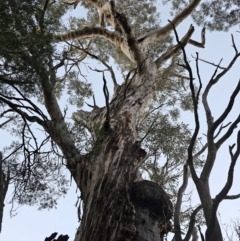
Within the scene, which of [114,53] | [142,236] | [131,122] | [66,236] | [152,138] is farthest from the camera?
[114,53]

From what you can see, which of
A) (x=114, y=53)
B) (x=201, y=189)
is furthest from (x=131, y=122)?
(x=114, y=53)

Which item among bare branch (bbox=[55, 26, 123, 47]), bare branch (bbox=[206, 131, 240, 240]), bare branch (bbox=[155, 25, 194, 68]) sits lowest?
bare branch (bbox=[206, 131, 240, 240])

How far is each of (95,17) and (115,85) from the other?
14.5 feet

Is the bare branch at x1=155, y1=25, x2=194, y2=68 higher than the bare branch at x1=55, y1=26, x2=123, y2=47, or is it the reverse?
the bare branch at x1=55, y1=26, x2=123, y2=47

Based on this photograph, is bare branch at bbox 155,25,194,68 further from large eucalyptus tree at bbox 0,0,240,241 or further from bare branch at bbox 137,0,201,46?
large eucalyptus tree at bbox 0,0,240,241

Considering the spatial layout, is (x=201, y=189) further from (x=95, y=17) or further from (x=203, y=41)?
(x=95, y=17)

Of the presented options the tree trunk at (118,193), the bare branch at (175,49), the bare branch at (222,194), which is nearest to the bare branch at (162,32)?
the bare branch at (175,49)

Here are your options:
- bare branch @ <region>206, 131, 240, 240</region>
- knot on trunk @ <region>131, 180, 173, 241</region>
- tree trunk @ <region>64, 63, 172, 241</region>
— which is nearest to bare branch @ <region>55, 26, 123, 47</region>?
tree trunk @ <region>64, 63, 172, 241</region>

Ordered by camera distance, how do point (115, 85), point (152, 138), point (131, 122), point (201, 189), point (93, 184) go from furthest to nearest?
point (152, 138)
point (115, 85)
point (131, 122)
point (93, 184)
point (201, 189)

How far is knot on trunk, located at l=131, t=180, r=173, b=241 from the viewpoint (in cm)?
311

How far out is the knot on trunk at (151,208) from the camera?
3.11 m

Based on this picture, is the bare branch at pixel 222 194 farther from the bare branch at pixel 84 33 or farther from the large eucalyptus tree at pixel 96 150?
the bare branch at pixel 84 33

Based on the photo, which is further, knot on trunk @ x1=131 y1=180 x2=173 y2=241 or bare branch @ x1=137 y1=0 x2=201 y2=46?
bare branch @ x1=137 y1=0 x2=201 y2=46

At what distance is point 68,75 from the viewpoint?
8.61m
